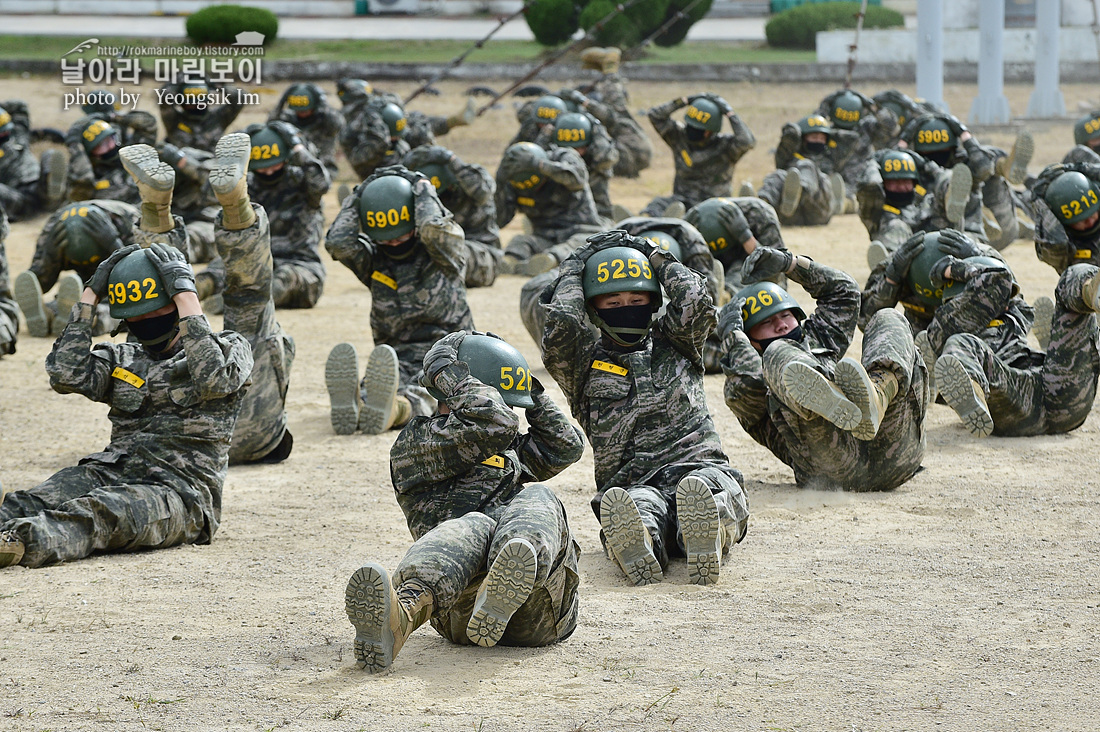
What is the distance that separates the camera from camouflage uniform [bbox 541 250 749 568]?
7.23 m

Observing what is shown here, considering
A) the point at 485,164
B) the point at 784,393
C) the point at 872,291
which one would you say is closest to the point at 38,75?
the point at 485,164

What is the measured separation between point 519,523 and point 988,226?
41.8 feet

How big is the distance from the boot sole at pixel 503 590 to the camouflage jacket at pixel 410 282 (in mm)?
5509

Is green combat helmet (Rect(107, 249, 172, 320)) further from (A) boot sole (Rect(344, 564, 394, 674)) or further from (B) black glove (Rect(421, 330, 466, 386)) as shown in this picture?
(A) boot sole (Rect(344, 564, 394, 674))

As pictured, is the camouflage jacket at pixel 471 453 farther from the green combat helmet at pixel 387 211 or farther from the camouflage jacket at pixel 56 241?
the camouflage jacket at pixel 56 241

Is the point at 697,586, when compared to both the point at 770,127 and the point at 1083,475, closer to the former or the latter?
the point at 1083,475

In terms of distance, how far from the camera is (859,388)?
7.45 metres

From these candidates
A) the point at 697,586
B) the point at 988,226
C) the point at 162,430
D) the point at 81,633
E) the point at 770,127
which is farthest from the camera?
the point at 770,127

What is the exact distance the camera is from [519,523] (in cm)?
546

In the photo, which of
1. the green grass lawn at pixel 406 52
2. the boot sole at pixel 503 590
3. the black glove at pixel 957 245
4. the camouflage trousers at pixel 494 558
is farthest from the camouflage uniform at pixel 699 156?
the green grass lawn at pixel 406 52

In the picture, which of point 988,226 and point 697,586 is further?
point 988,226

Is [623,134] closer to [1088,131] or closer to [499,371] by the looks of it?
[1088,131]

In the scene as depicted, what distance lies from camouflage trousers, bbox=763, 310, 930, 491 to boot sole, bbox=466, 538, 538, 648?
9.35ft

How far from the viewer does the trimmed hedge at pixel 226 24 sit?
110ft
